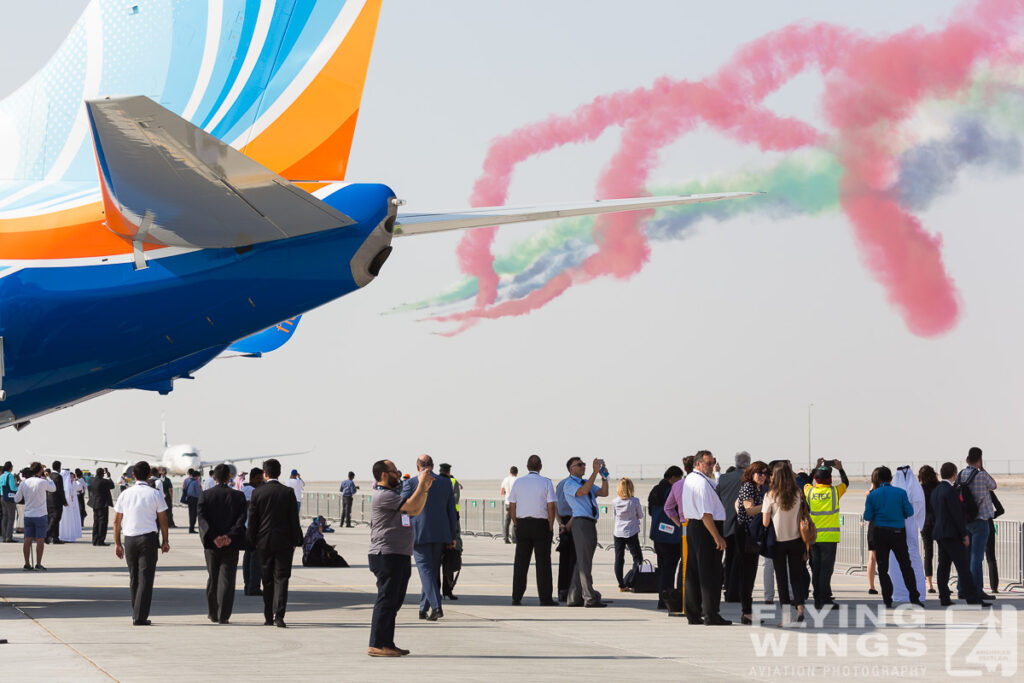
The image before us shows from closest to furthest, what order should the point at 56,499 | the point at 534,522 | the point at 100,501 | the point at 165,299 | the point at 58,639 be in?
the point at 58,639 < the point at 165,299 < the point at 534,522 < the point at 56,499 < the point at 100,501

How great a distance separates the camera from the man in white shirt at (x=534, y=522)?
16359 millimetres

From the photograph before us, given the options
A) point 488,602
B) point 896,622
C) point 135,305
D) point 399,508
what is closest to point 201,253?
point 135,305

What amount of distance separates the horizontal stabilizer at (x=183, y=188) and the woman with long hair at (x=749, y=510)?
6278 millimetres

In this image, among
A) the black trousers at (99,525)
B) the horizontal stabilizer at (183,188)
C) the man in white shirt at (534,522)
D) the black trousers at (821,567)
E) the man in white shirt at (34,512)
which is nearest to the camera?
the horizontal stabilizer at (183,188)

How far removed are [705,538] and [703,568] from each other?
0.38 meters

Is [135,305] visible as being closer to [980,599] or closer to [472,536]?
[980,599]

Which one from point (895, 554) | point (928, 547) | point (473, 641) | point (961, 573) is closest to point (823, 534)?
point (895, 554)

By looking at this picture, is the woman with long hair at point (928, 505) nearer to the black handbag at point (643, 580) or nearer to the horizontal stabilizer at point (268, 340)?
the black handbag at point (643, 580)

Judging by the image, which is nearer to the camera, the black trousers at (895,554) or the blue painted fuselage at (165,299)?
the blue painted fuselage at (165,299)

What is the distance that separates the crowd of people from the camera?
1388 centimetres

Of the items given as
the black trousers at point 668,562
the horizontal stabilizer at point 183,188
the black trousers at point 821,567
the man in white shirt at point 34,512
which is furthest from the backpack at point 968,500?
the man in white shirt at point 34,512

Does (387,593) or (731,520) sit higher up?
(731,520)

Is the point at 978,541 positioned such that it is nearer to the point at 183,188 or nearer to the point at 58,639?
the point at 183,188

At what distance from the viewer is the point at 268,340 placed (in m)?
21.5
